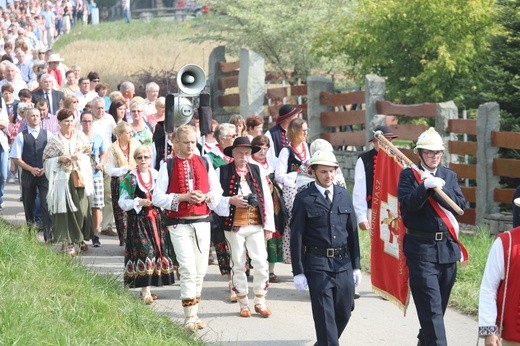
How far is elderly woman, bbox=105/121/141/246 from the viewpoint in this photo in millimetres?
14238

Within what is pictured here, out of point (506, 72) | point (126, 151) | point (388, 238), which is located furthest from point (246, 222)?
point (506, 72)

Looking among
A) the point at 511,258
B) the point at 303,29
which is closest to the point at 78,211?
the point at 511,258

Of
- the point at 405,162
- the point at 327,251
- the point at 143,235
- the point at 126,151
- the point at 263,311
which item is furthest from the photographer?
the point at 126,151

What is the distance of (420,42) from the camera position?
21.6m

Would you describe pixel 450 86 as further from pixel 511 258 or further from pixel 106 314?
pixel 511 258

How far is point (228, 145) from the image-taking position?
1338 cm

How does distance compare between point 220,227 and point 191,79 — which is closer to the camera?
point 220,227

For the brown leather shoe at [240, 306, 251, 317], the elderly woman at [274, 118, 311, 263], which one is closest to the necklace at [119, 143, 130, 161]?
the elderly woman at [274, 118, 311, 263]

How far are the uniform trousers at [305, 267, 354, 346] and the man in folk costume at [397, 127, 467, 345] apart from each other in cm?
52

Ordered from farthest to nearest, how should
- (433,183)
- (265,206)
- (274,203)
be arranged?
(274,203) → (265,206) → (433,183)

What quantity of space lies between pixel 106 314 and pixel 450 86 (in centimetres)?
1236

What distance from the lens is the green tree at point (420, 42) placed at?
68.2 ft

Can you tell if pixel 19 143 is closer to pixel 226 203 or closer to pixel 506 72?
pixel 226 203

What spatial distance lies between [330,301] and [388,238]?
1384mm
